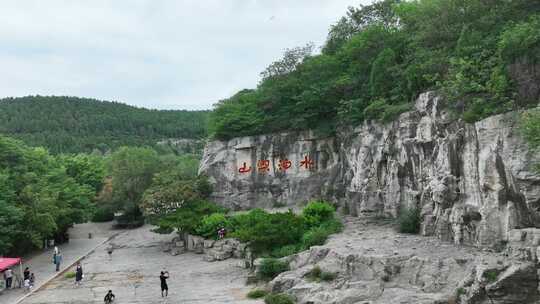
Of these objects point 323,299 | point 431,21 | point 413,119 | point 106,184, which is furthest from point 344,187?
point 106,184

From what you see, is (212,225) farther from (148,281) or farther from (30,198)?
(30,198)

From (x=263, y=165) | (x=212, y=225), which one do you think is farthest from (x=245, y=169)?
(x=212, y=225)

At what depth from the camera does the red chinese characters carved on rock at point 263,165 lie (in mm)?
36969

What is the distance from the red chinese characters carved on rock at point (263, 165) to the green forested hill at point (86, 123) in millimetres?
62896

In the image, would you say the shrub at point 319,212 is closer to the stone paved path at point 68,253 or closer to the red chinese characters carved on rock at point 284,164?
the red chinese characters carved on rock at point 284,164

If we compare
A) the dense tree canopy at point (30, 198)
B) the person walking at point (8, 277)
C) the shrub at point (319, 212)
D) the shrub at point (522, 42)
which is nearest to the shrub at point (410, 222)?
the shrub at point (319, 212)

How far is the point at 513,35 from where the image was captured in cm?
1727

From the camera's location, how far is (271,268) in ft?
69.9

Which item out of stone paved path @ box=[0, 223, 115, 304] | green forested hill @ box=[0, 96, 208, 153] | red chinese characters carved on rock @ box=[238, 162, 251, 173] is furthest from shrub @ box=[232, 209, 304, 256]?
green forested hill @ box=[0, 96, 208, 153]

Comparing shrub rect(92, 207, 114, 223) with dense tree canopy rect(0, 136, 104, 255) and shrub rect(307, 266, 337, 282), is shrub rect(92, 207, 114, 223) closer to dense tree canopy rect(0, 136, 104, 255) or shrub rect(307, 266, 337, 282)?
dense tree canopy rect(0, 136, 104, 255)

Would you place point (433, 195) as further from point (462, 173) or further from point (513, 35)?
point (513, 35)

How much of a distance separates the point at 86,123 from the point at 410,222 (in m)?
99.2

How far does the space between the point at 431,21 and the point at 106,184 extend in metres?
34.8

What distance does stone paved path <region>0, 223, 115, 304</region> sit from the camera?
72.8 ft
